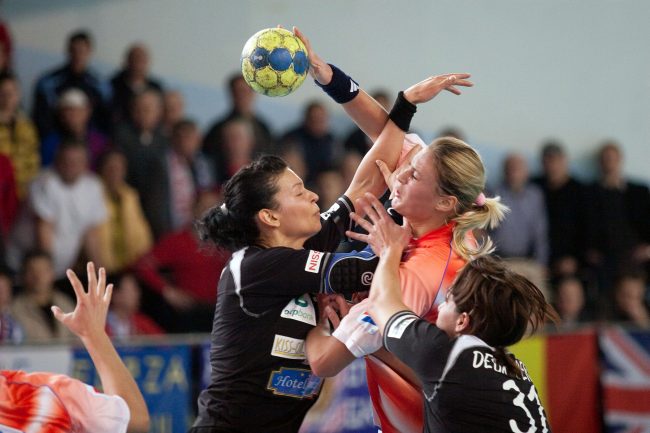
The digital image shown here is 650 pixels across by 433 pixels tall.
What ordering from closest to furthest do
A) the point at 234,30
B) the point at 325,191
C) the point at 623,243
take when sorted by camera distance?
the point at 325,191, the point at 234,30, the point at 623,243

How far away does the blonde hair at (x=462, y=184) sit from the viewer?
384 centimetres

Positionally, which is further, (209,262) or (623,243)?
(623,243)

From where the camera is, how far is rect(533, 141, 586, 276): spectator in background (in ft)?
31.9

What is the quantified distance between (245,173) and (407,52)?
6596mm

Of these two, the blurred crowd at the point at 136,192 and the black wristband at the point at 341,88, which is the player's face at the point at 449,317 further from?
the blurred crowd at the point at 136,192

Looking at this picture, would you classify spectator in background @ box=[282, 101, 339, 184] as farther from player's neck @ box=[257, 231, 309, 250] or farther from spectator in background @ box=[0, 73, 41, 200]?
player's neck @ box=[257, 231, 309, 250]

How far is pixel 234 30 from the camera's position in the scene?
9.36 metres

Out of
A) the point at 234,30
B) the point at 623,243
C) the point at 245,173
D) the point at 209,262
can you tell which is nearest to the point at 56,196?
the point at 209,262

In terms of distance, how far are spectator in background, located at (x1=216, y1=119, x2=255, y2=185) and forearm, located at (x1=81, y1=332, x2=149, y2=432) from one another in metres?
5.39

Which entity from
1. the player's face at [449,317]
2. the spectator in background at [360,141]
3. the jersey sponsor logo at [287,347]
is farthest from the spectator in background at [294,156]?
the player's face at [449,317]

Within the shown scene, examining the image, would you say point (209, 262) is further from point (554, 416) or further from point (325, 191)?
point (554, 416)

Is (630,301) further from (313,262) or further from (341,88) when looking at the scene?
(313,262)

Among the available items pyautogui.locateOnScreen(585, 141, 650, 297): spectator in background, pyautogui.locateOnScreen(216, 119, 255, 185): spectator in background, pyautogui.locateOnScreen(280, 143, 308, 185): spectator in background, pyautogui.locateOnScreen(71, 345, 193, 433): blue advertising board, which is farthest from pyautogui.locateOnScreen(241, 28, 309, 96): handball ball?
pyautogui.locateOnScreen(585, 141, 650, 297): spectator in background

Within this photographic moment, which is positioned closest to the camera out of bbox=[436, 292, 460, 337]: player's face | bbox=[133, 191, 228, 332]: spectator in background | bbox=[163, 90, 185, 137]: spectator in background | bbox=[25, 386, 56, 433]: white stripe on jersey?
bbox=[25, 386, 56, 433]: white stripe on jersey
